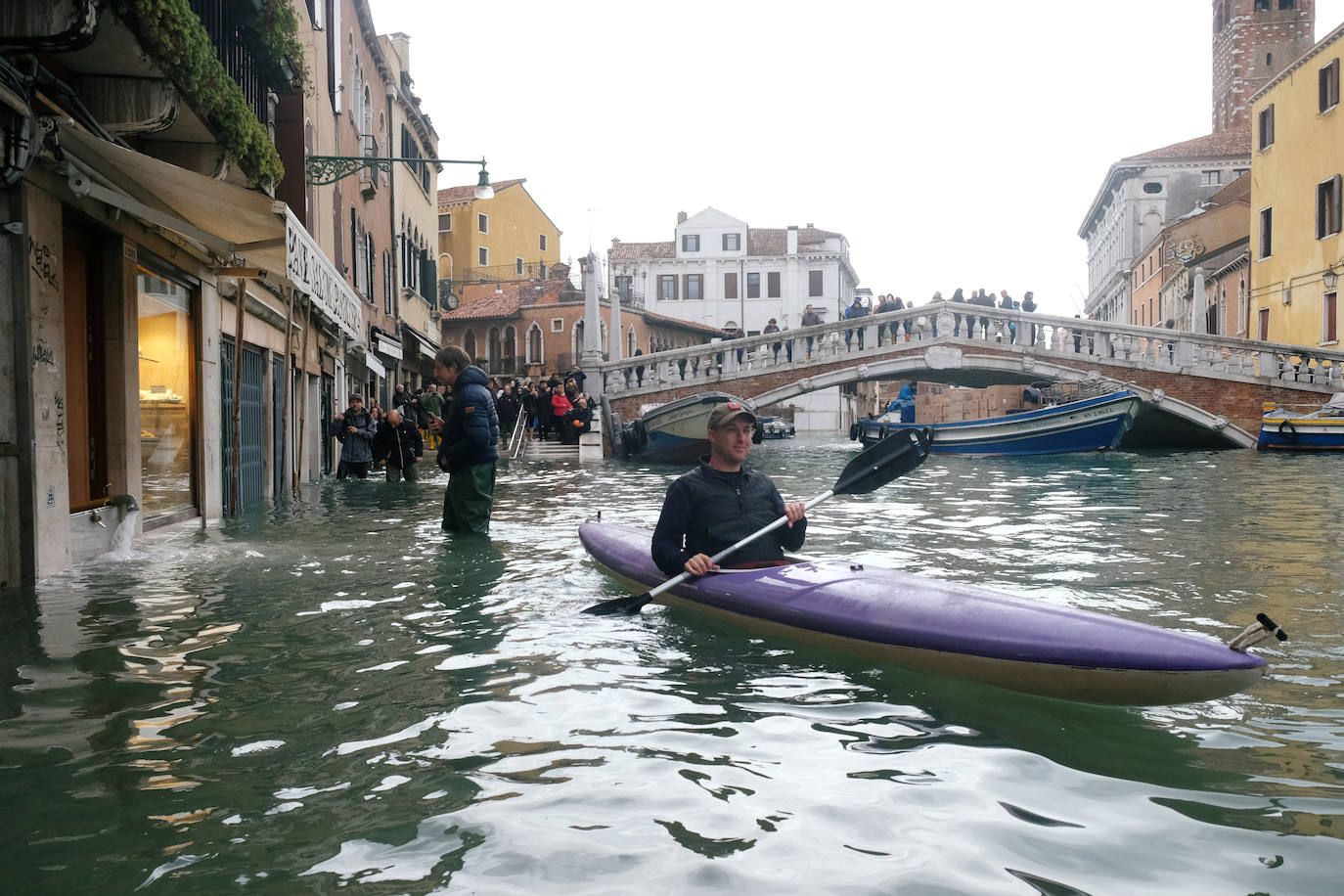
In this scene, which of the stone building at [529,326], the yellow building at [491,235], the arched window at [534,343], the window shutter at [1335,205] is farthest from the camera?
the yellow building at [491,235]

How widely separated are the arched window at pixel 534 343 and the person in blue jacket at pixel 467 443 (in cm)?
4103

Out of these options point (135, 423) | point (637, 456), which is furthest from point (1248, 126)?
point (135, 423)

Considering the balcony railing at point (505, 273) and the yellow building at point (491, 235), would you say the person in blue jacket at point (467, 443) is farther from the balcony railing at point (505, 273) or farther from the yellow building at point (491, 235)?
the balcony railing at point (505, 273)

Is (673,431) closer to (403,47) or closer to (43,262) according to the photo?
(403,47)

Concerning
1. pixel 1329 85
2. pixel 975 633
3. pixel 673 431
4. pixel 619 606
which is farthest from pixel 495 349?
pixel 975 633

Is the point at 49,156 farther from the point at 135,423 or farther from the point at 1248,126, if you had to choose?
the point at 1248,126

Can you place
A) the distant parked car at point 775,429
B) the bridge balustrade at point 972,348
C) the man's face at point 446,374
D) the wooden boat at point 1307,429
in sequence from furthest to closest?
1. the distant parked car at point 775,429
2. the bridge balustrade at point 972,348
3. the wooden boat at point 1307,429
4. the man's face at point 446,374

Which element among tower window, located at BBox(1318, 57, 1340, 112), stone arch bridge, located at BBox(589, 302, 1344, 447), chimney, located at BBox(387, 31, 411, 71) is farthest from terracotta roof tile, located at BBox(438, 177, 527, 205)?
tower window, located at BBox(1318, 57, 1340, 112)

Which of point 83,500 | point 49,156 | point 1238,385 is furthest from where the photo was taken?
point 1238,385

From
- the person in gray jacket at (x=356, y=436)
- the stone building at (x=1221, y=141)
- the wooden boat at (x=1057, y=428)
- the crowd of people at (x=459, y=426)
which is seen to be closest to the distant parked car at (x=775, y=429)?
the crowd of people at (x=459, y=426)

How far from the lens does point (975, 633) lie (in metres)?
4.42

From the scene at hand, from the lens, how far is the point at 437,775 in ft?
11.4

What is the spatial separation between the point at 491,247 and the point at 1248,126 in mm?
31791

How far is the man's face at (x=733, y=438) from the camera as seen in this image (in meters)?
5.39
